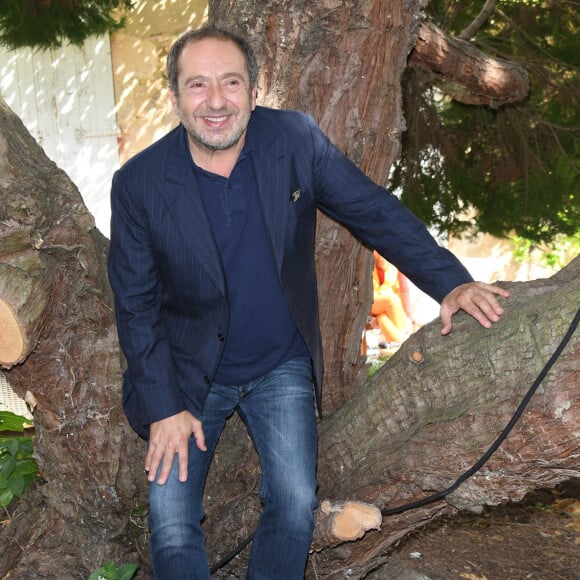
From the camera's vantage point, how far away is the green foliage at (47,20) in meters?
4.09

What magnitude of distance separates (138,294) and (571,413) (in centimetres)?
130

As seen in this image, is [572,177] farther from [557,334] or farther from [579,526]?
[557,334]

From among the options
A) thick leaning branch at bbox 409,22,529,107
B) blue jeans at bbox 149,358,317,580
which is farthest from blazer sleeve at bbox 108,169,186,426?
thick leaning branch at bbox 409,22,529,107

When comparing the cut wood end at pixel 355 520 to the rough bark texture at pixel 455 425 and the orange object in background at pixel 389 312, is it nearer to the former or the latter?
the rough bark texture at pixel 455 425

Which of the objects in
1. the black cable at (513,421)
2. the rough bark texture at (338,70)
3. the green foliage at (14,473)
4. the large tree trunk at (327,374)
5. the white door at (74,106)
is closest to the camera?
the black cable at (513,421)

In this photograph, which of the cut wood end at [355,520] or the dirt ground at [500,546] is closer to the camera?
the cut wood end at [355,520]

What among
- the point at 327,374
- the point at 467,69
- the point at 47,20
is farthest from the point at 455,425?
the point at 47,20

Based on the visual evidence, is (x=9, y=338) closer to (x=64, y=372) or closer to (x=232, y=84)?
(x=64, y=372)

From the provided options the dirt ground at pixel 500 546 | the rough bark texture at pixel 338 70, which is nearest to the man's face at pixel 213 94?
the rough bark texture at pixel 338 70

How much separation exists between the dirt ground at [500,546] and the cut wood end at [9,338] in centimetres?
168

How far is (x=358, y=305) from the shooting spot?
315cm

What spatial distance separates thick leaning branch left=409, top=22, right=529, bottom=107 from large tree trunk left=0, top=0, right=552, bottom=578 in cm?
87

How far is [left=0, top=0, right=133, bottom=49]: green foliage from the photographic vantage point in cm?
409

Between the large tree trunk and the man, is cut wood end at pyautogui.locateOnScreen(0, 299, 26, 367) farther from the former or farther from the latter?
the man
